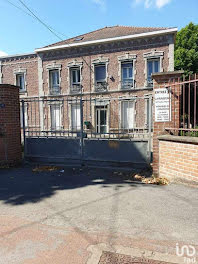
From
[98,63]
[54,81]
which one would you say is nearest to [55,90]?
[54,81]

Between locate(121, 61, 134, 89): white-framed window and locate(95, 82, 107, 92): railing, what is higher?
Result: locate(121, 61, 134, 89): white-framed window

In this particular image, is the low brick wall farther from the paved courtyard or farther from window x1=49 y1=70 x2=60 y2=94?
window x1=49 y1=70 x2=60 y2=94

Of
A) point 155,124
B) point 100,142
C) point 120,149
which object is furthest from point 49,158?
point 155,124

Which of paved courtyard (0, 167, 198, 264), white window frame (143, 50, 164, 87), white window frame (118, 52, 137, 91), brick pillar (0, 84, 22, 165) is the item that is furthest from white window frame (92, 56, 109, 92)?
paved courtyard (0, 167, 198, 264)

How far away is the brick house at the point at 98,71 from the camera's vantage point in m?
13.5

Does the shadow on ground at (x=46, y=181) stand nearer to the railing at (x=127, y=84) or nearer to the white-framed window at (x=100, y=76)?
the railing at (x=127, y=84)

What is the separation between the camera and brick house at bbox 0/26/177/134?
1345 cm

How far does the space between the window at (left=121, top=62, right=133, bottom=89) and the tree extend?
10044 millimetres

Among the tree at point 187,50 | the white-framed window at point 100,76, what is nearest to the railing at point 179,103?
the white-framed window at point 100,76

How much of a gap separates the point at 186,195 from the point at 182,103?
2.25 m

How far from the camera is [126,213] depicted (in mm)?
2840

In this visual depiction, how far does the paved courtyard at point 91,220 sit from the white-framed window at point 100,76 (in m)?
11.9

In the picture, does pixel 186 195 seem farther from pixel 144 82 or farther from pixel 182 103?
pixel 144 82

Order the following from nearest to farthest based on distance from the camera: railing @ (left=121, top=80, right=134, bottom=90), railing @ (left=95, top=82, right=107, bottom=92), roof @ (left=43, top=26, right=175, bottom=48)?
roof @ (left=43, top=26, right=175, bottom=48), railing @ (left=121, top=80, right=134, bottom=90), railing @ (left=95, top=82, right=107, bottom=92)
